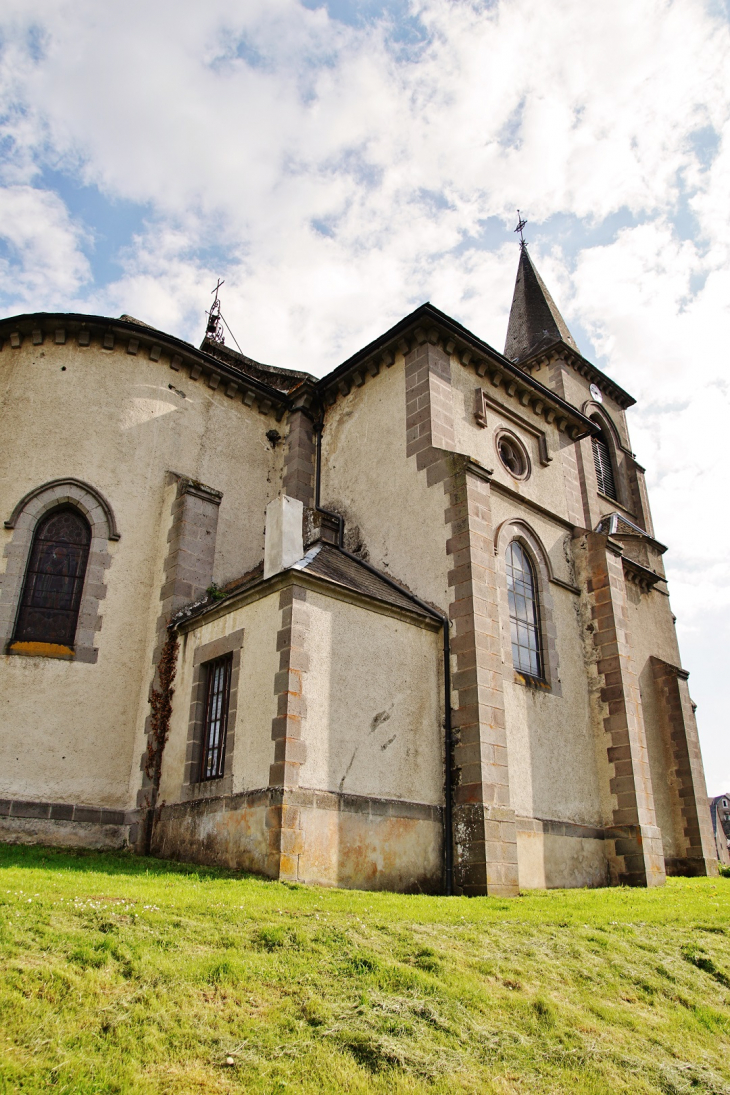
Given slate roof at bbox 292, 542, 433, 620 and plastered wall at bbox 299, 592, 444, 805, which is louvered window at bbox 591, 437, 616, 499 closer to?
slate roof at bbox 292, 542, 433, 620

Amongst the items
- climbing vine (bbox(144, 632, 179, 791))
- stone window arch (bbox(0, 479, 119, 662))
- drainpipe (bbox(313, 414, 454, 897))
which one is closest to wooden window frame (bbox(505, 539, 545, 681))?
drainpipe (bbox(313, 414, 454, 897))

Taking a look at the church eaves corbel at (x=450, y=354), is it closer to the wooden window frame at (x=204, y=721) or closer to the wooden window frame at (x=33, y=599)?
the wooden window frame at (x=33, y=599)

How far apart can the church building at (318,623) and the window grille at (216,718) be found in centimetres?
6

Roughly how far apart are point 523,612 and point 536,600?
592 mm

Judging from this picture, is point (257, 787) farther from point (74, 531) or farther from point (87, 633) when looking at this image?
point (74, 531)

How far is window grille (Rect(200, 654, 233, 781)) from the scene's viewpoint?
10.9 metres

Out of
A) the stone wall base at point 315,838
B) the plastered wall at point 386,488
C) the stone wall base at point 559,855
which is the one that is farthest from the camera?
the plastered wall at point 386,488

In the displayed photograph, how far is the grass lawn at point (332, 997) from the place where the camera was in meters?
4.30

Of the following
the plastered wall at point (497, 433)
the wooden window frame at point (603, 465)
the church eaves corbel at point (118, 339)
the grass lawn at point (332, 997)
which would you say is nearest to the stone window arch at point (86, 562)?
the church eaves corbel at point (118, 339)

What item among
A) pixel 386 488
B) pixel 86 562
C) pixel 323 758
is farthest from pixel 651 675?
pixel 86 562

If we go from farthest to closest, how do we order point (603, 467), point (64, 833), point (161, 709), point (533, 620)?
point (603, 467)
point (533, 620)
point (161, 709)
point (64, 833)

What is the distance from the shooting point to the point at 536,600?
46.6ft

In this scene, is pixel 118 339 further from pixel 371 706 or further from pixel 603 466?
pixel 603 466

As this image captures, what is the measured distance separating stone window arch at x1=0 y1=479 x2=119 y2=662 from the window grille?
2.27 m
